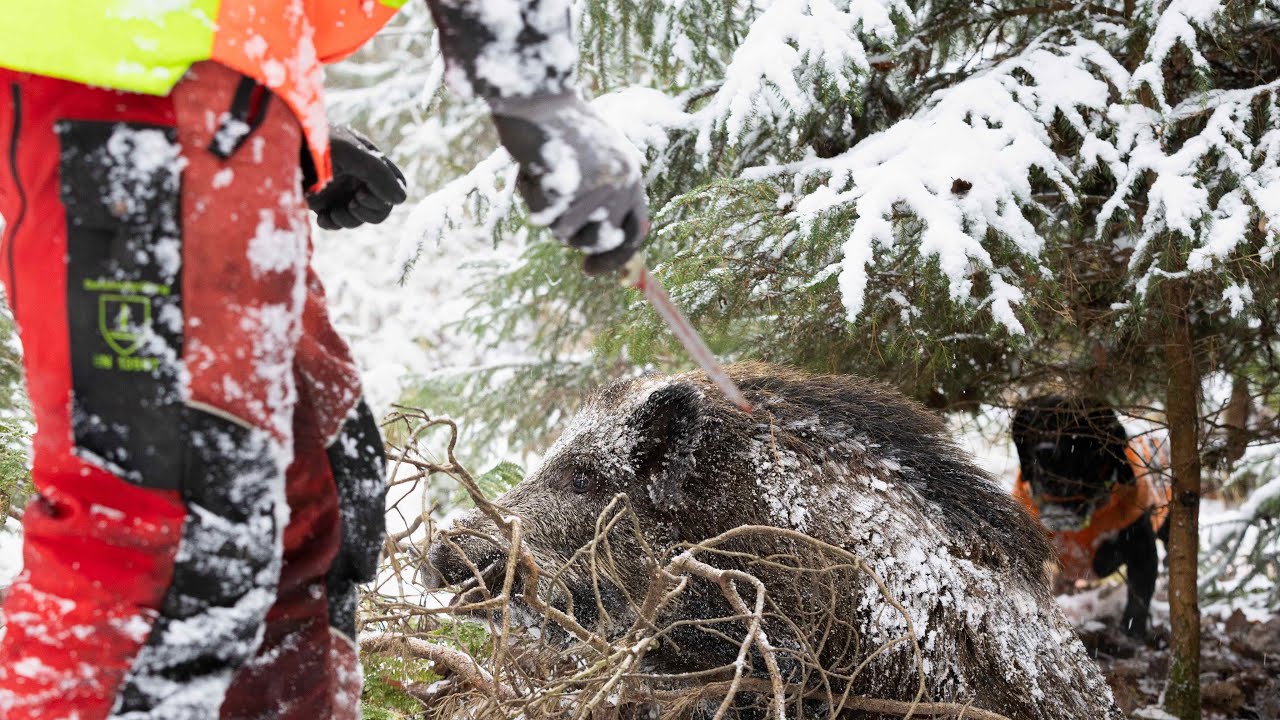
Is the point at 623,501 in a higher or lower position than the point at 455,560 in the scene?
higher

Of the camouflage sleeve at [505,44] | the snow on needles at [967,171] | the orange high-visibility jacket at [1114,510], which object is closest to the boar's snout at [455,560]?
the snow on needles at [967,171]

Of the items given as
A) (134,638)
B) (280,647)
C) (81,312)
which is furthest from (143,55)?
(280,647)

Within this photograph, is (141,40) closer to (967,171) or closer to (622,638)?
(622,638)

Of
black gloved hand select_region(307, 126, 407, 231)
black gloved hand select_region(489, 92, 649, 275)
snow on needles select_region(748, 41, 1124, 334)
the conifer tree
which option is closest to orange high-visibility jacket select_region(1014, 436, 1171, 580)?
the conifer tree

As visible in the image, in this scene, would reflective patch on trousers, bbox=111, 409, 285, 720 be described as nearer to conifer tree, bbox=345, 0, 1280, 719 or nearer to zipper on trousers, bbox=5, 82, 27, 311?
zipper on trousers, bbox=5, 82, 27, 311

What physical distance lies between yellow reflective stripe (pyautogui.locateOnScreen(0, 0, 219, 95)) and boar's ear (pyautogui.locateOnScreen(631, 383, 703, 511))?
7.28ft

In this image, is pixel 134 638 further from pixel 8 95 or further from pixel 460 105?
pixel 460 105

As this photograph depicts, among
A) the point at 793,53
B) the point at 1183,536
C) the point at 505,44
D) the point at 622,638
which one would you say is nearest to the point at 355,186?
the point at 505,44

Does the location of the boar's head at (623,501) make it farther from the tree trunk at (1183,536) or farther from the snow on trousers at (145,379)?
the tree trunk at (1183,536)

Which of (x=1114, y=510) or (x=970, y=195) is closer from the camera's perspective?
(x=970, y=195)

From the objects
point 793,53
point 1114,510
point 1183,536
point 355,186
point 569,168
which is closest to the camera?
point 569,168

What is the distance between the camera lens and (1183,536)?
4.13m

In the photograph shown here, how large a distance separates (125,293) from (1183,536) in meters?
4.13

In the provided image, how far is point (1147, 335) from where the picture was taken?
3.96 m
